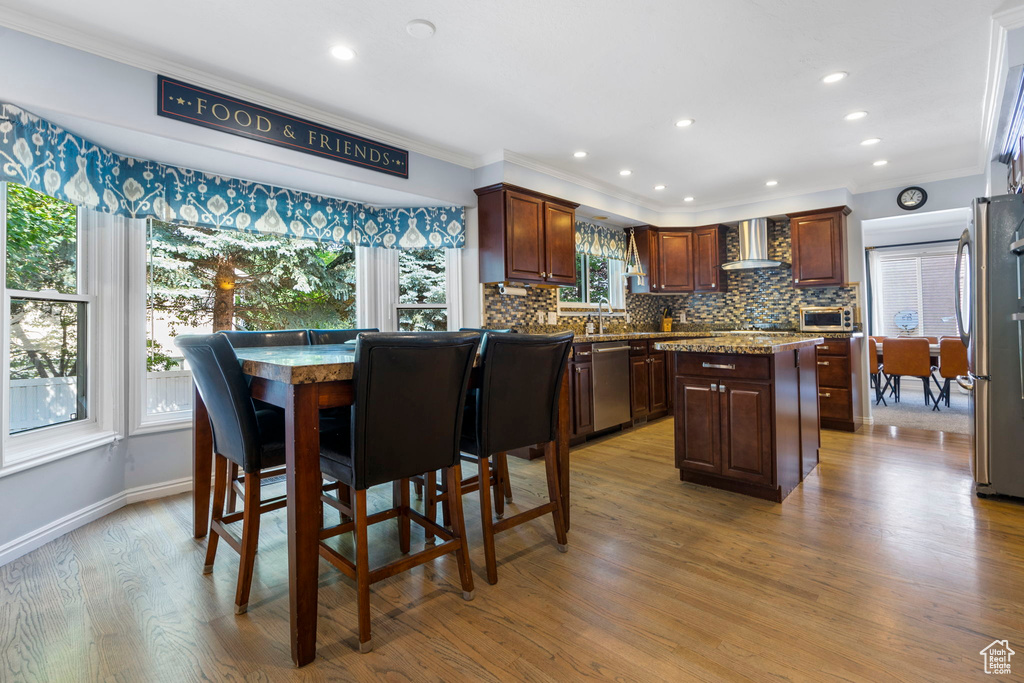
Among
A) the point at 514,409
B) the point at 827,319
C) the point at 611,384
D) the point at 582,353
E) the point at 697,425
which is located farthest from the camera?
the point at 827,319

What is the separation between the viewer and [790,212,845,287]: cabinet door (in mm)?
4898

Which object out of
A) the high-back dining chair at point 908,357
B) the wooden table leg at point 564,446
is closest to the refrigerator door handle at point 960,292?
the wooden table leg at point 564,446

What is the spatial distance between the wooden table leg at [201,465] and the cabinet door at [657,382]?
3.85 m

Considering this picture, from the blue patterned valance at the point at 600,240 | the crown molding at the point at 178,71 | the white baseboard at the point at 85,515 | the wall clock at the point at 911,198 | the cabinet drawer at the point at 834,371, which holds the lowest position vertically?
the white baseboard at the point at 85,515

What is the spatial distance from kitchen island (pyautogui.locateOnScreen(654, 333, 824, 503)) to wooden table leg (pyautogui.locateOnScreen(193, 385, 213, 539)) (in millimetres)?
2487

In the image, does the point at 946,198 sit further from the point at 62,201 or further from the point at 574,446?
the point at 62,201

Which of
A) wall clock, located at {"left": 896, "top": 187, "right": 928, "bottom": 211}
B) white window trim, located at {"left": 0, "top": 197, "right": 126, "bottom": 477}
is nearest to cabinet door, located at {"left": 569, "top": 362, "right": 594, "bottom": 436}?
white window trim, located at {"left": 0, "top": 197, "right": 126, "bottom": 477}

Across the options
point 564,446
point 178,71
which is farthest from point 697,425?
point 178,71

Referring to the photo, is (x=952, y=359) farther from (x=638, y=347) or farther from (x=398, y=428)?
(x=398, y=428)

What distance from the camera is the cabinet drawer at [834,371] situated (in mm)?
4555

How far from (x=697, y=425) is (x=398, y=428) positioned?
210 centimetres

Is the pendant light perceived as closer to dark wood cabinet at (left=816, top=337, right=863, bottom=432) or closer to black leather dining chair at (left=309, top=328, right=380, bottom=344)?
dark wood cabinet at (left=816, top=337, right=863, bottom=432)

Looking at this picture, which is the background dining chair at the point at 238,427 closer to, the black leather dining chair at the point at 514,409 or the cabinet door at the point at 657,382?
the black leather dining chair at the point at 514,409

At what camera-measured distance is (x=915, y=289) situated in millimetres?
7168
